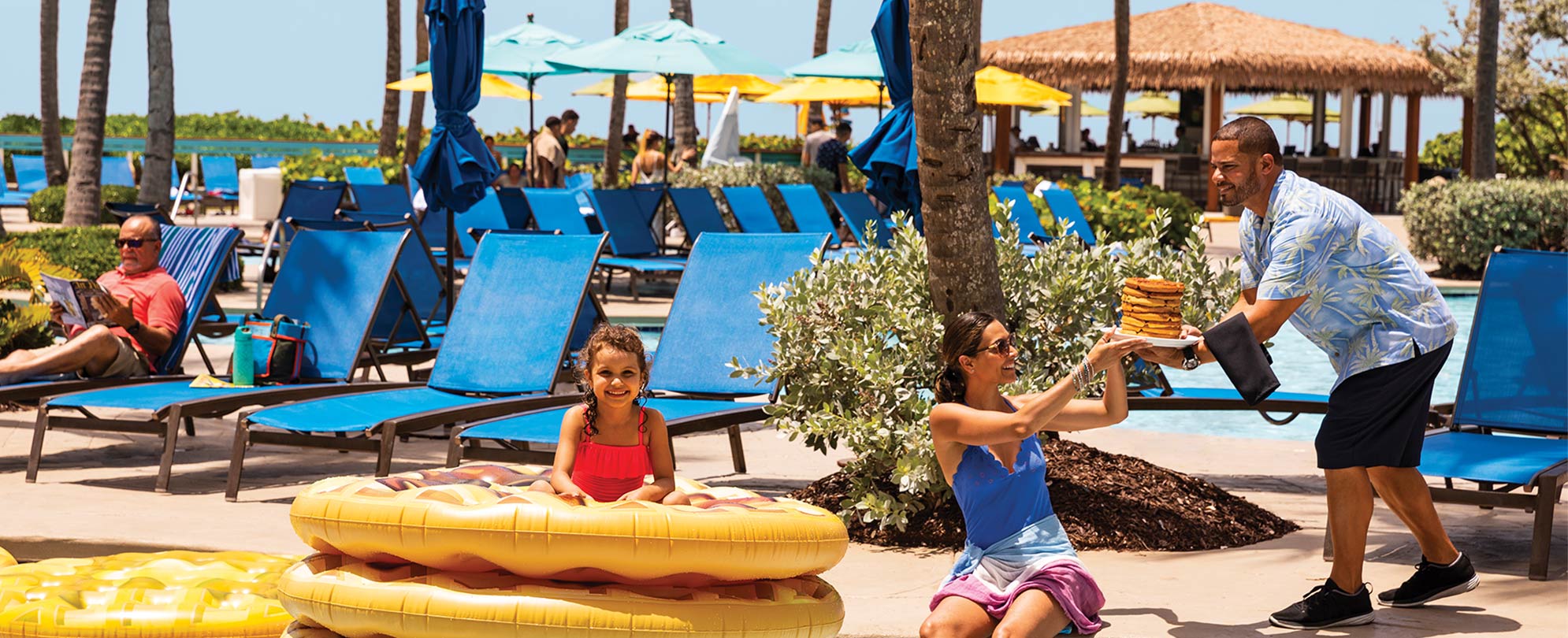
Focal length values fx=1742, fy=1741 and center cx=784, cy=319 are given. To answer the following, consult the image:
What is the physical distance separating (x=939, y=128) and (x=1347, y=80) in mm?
28067

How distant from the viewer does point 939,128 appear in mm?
5719

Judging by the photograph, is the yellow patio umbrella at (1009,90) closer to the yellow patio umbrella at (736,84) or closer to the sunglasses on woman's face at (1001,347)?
the yellow patio umbrella at (736,84)

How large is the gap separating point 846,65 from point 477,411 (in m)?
12.4

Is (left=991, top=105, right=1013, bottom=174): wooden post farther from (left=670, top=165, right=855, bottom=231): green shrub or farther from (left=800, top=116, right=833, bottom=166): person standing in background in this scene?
(left=670, top=165, right=855, bottom=231): green shrub

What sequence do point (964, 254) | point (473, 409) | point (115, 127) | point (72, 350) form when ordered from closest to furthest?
point (964, 254) < point (473, 409) < point (72, 350) < point (115, 127)

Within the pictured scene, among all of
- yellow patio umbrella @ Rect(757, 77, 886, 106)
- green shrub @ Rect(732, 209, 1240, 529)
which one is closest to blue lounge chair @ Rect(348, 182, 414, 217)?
yellow patio umbrella @ Rect(757, 77, 886, 106)

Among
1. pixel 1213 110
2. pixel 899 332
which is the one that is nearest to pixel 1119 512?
pixel 899 332

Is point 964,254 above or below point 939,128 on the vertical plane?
below

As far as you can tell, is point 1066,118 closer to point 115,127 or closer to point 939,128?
point 115,127

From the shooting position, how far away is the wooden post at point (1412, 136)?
3288 centimetres

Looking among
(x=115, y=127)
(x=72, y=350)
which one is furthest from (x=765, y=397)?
(x=115, y=127)

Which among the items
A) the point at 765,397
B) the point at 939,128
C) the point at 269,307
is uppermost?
the point at 939,128

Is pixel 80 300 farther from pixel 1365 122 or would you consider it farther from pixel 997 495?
pixel 1365 122

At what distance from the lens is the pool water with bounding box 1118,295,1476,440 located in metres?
10.0
